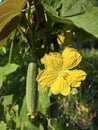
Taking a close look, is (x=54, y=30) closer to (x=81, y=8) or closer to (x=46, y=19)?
(x=46, y=19)

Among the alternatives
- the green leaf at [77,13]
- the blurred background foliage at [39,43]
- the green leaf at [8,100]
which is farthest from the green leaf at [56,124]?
the green leaf at [77,13]

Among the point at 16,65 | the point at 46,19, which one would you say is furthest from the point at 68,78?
the point at 16,65

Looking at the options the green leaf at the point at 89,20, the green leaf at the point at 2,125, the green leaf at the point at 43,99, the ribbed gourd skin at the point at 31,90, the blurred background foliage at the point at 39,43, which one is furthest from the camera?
the green leaf at the point at 2,125

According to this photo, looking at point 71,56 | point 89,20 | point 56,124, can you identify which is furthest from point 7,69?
point 89,20

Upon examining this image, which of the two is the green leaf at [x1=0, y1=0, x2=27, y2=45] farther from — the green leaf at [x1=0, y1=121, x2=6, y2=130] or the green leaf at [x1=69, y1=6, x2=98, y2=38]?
the green leaf at [x1=0, y1=121, x2=6, y2=130]

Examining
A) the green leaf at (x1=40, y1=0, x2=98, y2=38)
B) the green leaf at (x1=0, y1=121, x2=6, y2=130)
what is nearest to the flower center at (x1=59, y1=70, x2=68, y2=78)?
the green leaf at (x1=40, y1=0, x2=98, y2=38)

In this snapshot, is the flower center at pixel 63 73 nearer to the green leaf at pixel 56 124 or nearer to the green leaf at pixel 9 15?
the green leaf at pixel 9 15

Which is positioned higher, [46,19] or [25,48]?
[46,19]
